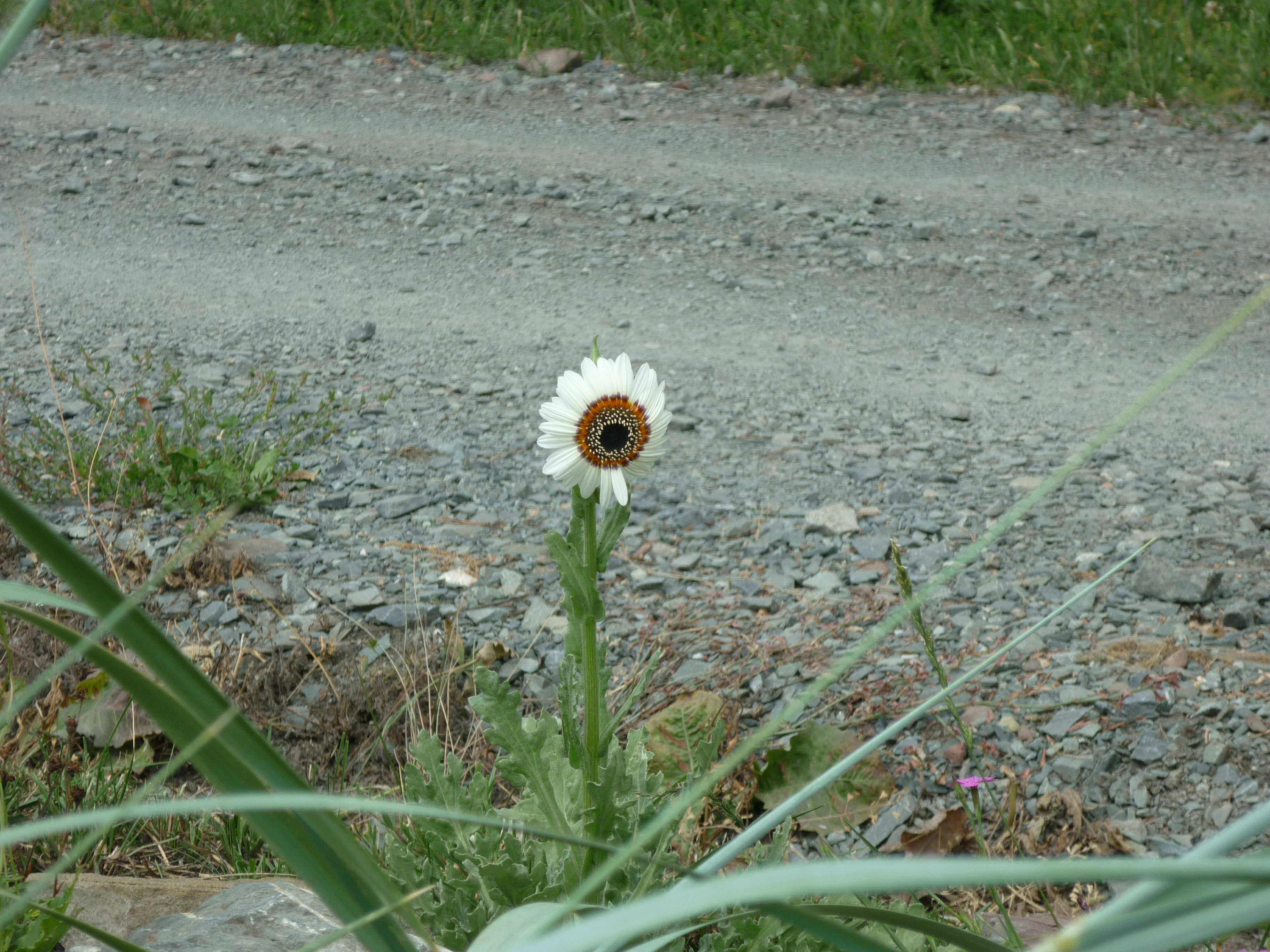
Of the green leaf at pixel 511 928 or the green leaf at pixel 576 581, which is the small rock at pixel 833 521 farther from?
the green leaf at pixel 511 928

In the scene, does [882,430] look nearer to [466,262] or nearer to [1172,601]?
[1172,601]

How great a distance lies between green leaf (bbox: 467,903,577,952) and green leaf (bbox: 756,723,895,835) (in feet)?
4.51

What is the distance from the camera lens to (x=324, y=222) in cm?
544

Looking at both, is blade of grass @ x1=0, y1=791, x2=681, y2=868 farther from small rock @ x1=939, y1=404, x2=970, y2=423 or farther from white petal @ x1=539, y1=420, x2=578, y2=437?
small rock @ x1=939, y1=404, x2=970, y2=423

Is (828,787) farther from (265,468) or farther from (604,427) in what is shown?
(265,468)

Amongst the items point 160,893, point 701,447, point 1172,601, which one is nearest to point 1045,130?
point 701,447

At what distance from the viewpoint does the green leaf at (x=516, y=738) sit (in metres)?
1.62

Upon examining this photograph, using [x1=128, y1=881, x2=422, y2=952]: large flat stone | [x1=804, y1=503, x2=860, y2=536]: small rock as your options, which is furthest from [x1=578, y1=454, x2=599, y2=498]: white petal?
[x1=804, y1=503, x2=860, y2=536]: small rock

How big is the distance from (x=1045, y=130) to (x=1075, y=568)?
4540mm

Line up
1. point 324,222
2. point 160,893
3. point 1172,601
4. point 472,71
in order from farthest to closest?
point 472,71 < point 324,222 < point 1172,601 < point 160,893

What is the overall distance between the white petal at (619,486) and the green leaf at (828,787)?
879mm

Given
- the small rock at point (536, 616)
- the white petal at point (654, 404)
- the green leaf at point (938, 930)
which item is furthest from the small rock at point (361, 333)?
the green leaf at point (938, 930)

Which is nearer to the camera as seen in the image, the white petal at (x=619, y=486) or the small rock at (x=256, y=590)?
the white petal at (x=619, y=486)

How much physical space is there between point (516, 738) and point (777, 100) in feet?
19.7
